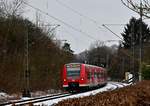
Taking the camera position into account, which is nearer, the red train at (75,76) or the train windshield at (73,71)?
the red train at (75,76)

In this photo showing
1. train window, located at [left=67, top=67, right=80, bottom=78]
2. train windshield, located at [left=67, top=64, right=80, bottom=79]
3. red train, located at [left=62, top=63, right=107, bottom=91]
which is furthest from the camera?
train window, located at [left=67, top=67, right=80, bottom=78]

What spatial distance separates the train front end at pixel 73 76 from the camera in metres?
45.4

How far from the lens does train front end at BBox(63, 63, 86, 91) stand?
45438 millimetres

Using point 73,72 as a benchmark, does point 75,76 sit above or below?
below

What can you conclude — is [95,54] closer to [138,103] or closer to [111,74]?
[111,74]

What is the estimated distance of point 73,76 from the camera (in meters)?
46.1

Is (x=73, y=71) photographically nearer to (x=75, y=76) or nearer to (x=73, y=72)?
(x=73, y=72)

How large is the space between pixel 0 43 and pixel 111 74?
71659 millimetres

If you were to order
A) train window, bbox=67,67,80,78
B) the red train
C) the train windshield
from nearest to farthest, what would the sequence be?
1. the red train
2. the train windshield
3. train window, bbox=67,67,80,78

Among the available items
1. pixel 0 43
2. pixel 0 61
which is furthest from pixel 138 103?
pixel 0 43

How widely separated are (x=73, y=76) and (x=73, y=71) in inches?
21.0

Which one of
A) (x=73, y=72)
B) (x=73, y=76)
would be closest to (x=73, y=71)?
(x=73, y=72)

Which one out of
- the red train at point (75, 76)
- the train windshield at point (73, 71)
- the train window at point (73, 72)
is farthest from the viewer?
the train window at point (73, 72)

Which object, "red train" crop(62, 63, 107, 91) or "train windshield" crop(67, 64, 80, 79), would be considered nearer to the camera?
"red train" crop(62, 63, 107, 91)
